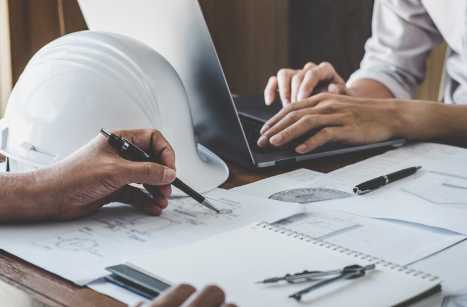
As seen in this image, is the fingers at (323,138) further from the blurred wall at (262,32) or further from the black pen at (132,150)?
the blurred wall at (262,32)

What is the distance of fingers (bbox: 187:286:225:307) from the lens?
31 centimetres

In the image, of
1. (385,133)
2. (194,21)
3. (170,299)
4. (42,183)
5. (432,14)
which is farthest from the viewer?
(432,14)

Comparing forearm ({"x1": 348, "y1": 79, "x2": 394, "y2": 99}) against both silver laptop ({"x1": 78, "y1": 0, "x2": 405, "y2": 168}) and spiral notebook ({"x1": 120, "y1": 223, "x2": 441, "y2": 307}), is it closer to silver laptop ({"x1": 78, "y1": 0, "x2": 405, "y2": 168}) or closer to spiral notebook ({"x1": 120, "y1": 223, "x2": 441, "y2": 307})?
silver laptop ({"x1": 78, "y1": 0, "x2": 405, "y2": 168})

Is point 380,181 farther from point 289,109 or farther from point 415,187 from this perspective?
point 289,109

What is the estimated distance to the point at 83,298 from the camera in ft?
1.29

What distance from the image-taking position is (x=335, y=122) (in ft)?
2.92

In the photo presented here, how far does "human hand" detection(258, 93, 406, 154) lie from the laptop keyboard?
0.02 metres

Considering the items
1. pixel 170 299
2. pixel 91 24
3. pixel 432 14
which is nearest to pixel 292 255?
pixel 170 299

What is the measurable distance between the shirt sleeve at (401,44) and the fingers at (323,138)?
1.79 ft

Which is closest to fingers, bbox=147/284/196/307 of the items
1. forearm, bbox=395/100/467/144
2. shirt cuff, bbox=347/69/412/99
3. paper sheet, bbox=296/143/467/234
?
paper sheet, bbox=296/143/467/234

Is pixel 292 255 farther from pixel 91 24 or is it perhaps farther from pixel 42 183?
pixel 91 24

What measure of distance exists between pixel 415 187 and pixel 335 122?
0.23m

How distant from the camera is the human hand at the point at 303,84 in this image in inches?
43.9

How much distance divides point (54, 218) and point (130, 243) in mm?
125
